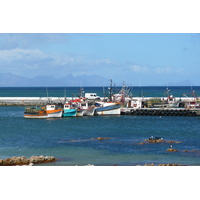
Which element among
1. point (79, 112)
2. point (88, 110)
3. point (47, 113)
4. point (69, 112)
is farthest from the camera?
point (88, 110)

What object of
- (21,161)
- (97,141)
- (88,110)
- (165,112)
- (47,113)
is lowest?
(97,141)

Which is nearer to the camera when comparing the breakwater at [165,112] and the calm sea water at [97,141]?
the calm sea water at [97,141]

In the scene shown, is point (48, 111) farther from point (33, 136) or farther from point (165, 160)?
point (165, 160)

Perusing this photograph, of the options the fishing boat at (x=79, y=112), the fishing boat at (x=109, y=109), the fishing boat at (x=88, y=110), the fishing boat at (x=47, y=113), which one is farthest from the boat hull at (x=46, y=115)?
the fishing boat at (x=109, y=109)

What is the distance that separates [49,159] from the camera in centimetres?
2272

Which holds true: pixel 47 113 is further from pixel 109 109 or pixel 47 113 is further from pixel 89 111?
pixel 109 109

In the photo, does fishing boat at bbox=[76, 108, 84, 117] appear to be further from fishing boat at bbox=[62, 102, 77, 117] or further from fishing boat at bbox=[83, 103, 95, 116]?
fishing boat at bbox=[83, 103, 95, 116]

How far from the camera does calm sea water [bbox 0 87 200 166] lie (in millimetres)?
23548

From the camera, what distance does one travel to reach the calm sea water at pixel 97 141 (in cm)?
2355

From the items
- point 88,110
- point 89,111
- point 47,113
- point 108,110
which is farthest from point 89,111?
point 47,113

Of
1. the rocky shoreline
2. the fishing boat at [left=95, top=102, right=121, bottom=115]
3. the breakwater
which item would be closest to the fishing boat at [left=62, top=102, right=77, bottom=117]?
the fishing boat at [left=95, top=102, right=121, bottom=115]

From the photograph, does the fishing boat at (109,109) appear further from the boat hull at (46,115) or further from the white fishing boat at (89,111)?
the boat hull at (46,115)

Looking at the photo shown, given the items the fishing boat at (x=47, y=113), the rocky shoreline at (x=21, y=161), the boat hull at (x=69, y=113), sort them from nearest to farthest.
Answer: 1. the rocky shoreline at (x=21, y=161)
2. the fishing boat at (x=47, y=113)
3. the boat hull at (x=69, y=113)

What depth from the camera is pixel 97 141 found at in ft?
100
